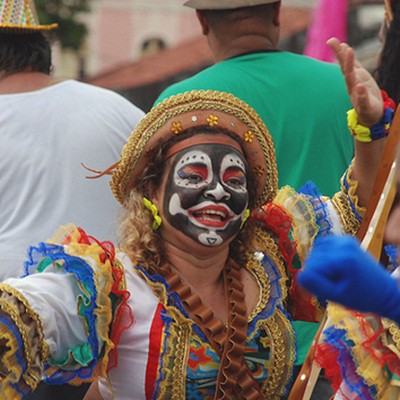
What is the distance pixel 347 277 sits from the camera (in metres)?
1.99

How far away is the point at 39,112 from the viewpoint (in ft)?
14.2

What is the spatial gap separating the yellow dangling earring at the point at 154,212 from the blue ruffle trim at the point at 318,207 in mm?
586

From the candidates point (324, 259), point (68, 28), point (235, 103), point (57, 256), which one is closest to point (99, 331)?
point (57, 256)

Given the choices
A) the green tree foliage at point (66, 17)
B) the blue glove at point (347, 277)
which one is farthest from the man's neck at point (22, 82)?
the green tree foliage at point (66, 17)

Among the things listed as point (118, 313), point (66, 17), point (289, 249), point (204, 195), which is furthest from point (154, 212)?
point (66, 17)

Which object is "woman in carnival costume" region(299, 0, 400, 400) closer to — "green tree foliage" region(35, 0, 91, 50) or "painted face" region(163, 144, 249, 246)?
"painted face" region(163, 144, 249, 246)

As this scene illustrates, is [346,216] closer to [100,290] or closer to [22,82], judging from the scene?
[100,290]

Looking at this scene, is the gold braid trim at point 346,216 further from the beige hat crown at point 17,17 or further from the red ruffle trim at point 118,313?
the beige hat crown at point 17,17

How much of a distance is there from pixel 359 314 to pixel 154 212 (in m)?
0.81

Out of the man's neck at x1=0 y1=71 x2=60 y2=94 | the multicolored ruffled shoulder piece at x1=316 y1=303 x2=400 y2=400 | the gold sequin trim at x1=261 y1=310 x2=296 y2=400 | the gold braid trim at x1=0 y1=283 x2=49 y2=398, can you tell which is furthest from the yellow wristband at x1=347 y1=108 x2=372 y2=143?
the man's neck at x1=0 y1=71 x2=60 y2=94

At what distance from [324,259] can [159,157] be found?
148 cm

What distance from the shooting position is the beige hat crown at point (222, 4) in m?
4.46

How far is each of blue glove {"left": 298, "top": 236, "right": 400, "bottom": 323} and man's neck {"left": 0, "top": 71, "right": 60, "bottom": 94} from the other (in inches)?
102

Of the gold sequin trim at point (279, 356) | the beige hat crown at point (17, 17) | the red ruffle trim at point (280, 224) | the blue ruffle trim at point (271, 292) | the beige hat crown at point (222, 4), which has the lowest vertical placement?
the gold sequin trim at point (279, 356)
